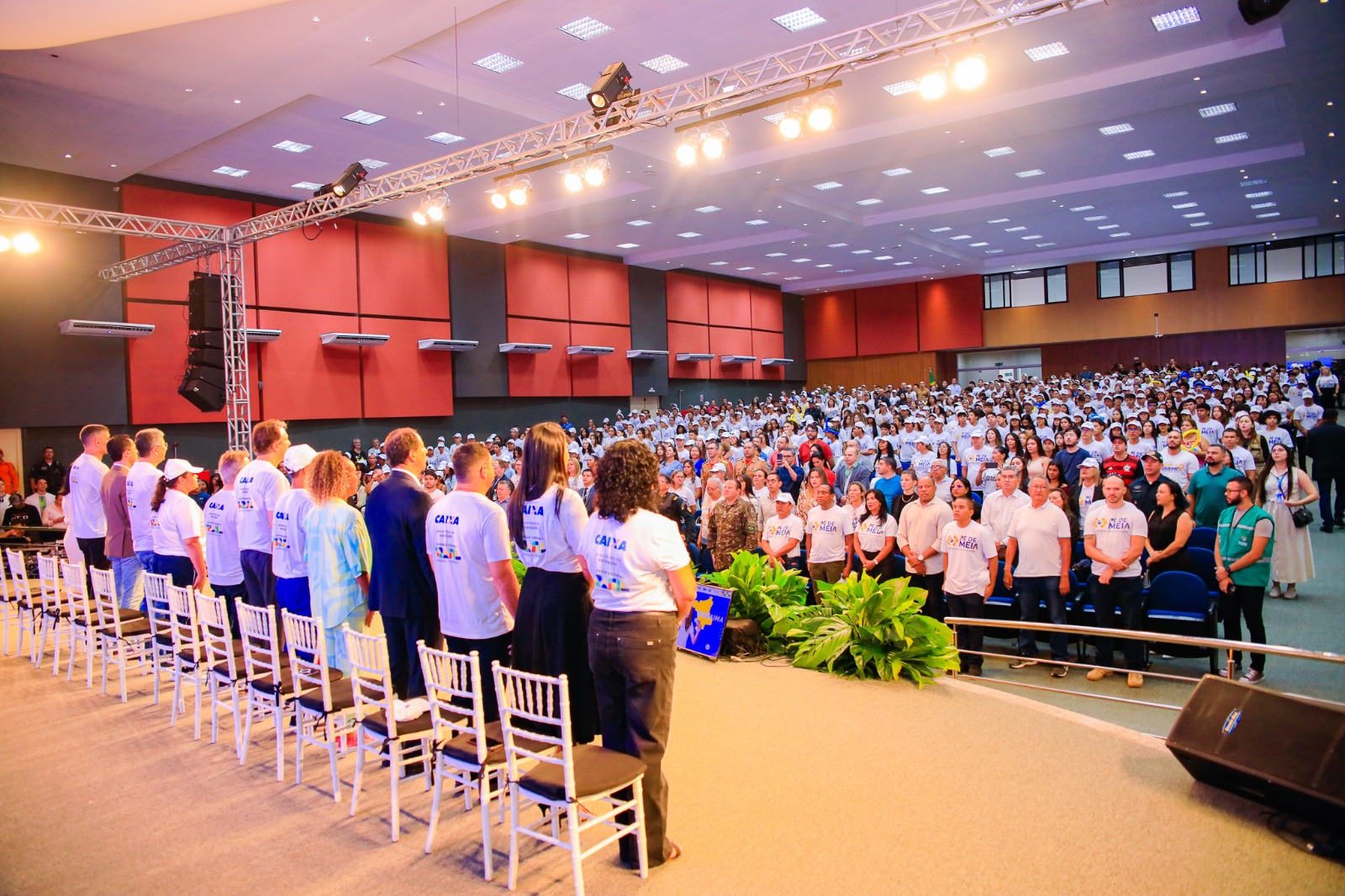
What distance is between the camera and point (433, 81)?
986 centimetres

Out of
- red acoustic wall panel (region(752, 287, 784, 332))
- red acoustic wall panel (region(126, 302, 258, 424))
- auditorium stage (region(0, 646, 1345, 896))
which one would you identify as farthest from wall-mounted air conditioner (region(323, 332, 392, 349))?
red acoustic wall panel (region(752, 287, 784, 332))

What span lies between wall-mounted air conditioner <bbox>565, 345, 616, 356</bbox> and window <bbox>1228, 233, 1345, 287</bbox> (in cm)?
1912

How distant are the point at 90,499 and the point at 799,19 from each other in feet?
27.8

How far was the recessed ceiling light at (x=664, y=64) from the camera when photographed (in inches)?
388

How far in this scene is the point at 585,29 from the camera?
8.94m

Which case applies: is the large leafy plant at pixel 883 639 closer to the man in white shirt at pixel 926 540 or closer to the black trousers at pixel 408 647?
the man in white shirt at pixel 926 540

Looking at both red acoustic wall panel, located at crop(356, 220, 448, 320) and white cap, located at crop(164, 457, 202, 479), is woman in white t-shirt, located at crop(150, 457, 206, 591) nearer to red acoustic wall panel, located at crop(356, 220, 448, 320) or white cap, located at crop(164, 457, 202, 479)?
white cap, located at crop(164, 457, 202, 479)

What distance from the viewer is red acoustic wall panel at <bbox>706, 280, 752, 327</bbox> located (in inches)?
1002

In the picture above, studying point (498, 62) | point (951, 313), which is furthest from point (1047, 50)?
point (951, 313)

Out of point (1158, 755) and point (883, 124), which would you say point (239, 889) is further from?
point (883, 124)

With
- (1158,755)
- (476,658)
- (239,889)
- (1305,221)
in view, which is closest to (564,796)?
(476,658)

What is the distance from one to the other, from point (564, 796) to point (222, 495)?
3508mm

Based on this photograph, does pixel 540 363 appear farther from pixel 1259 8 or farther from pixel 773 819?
pixel 773 819

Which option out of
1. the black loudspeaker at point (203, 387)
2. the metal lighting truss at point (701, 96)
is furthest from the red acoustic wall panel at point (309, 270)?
the black loudspeaker at point (203, 387)
